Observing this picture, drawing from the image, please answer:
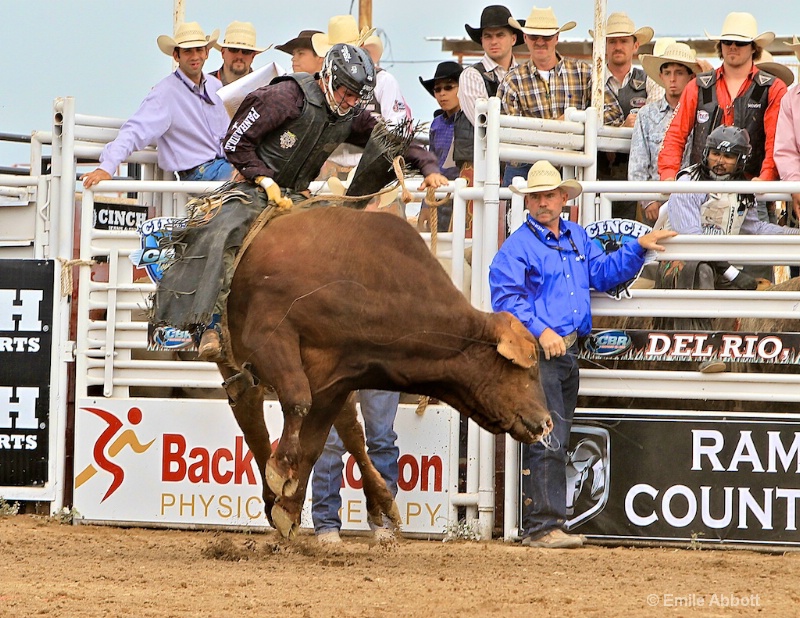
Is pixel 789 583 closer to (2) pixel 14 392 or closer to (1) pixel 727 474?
(1) pixel 727 474

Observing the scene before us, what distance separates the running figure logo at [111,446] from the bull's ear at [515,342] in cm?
301

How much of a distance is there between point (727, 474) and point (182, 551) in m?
3.15

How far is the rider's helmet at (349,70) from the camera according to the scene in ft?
22.0

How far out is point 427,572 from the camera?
20.8ft

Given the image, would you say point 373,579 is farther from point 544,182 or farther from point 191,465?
point 191,465

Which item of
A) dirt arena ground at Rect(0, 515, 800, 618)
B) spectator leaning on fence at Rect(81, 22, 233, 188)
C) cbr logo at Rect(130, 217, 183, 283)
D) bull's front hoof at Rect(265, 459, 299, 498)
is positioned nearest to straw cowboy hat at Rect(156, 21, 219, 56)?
spectator leaning on fence at Rect(81, 22, 233, 188)

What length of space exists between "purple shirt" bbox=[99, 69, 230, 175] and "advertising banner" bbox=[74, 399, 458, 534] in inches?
68.5

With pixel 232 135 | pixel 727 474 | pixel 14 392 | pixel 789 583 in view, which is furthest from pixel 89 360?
pixel 789 583

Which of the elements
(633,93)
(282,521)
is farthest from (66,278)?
(633,93)

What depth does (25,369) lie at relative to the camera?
873 centimetres

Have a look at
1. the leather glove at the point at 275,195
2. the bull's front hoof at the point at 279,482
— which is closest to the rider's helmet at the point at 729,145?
the leather glove at the point at 275,195

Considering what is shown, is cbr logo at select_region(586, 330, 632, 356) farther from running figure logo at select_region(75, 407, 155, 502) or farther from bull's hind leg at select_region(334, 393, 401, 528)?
running figure logo at select_region(75, 407, 155, 502)

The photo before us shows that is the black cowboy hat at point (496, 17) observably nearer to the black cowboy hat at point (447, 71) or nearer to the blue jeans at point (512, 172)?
the black cowboy hat at point (447, 71)

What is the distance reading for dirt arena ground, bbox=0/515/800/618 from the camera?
17.3ft
